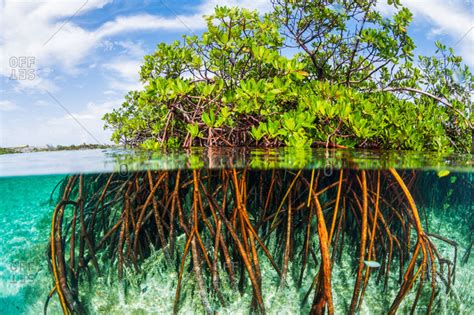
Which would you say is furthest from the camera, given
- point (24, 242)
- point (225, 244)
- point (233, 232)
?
point (24, 242)

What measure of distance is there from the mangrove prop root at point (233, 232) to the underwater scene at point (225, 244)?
0.02 meters

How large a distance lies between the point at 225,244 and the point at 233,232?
31 cm

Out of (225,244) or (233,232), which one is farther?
(225,244)

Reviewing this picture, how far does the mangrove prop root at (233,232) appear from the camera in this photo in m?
3.36

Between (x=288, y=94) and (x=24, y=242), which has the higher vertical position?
(x=288, y=94)

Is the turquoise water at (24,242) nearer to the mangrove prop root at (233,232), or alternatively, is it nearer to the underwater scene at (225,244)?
the underwater scene at (225,244)

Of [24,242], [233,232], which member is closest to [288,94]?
[233,232]

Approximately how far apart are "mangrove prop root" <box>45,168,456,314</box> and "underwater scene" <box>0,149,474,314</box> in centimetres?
2

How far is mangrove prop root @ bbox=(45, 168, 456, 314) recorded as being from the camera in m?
3.36

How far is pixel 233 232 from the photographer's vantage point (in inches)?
134

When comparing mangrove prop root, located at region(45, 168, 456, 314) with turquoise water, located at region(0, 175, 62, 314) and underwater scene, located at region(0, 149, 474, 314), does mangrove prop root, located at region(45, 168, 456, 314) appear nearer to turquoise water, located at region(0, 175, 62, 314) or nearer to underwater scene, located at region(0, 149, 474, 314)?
underwater scene, located at region(0, 149, 474, 314)

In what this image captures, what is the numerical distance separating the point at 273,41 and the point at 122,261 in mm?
3643

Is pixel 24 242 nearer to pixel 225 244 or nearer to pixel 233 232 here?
pixel 225 244

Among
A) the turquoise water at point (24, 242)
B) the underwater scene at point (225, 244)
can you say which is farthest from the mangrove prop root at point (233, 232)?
the turquoise water at point (24, 242)
